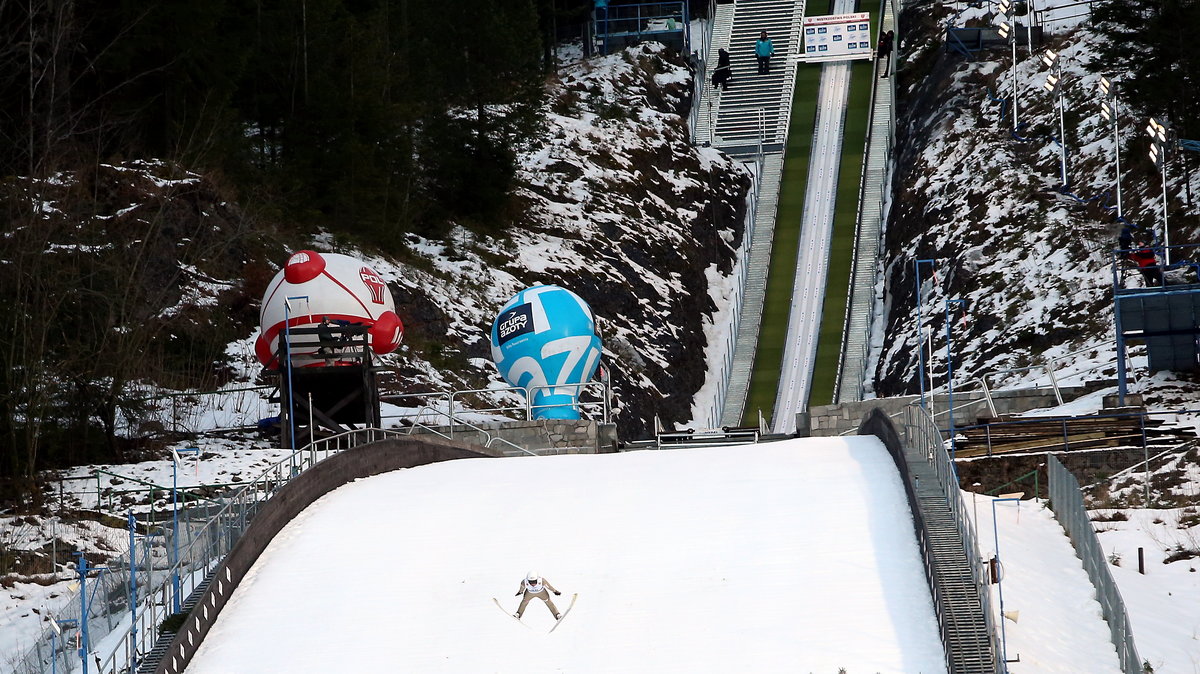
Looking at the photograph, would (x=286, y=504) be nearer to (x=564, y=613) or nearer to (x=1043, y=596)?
(x=564, y=613)

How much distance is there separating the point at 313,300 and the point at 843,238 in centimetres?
2521

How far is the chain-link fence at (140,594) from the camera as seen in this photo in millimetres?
18625

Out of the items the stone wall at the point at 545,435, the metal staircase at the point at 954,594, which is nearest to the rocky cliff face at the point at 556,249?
the stone wall at the point at 545,435

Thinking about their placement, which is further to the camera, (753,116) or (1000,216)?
(753,116)

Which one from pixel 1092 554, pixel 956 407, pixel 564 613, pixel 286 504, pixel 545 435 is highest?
pixel 956 407

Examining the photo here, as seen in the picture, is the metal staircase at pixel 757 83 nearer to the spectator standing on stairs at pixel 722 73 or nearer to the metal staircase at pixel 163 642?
the spectator standing on stairs at pixel 722 73

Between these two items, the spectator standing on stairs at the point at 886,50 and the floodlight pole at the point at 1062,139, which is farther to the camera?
the spectator standing on stairs at the point at 886,50

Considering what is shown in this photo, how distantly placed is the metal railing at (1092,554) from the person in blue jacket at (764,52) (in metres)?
38.3

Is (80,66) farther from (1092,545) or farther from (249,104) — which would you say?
(1092,545)

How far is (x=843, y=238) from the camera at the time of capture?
53.9 meters

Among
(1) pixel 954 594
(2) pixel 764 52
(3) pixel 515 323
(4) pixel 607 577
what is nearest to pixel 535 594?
(4) pixel 607 577

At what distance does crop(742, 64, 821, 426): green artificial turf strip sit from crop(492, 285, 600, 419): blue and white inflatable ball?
10924mm

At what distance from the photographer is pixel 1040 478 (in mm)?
29250

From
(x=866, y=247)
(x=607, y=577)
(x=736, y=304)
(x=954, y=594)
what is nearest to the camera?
(x=954, y=594)
